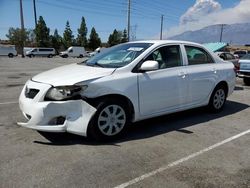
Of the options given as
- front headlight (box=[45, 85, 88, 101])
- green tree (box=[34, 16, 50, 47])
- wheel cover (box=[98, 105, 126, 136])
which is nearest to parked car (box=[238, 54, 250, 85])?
wheel cover (box=[98, 105, 126, 136])

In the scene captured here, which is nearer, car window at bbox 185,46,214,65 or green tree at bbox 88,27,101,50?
car window at bbox 185,46,214,65

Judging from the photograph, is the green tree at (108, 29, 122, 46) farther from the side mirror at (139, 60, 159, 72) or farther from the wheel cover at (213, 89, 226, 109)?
the side mirror at (139, 60, 159, 72)

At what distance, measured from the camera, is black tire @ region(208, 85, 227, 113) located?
20.4ft

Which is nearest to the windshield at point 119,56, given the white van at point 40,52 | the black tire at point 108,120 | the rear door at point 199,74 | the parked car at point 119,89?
the parked car at point 119,89

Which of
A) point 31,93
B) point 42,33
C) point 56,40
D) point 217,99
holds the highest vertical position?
point 42,33

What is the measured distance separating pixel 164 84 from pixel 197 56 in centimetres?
138

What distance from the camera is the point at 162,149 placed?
4141 millimetres

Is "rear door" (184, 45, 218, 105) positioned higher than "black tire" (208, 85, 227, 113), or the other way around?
"rear door" (184, 45, 218, 105)

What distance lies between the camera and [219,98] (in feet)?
20.9

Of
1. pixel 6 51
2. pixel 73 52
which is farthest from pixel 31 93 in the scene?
pixel 73 52

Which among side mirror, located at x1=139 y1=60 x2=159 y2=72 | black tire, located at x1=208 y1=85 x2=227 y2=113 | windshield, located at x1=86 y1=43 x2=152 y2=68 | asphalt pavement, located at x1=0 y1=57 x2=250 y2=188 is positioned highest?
windshield, located at x1=86 y1=43 x2=152 y2=68

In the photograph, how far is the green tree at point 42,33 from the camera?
63656 millimetres

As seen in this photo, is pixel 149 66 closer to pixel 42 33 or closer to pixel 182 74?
pixel 182 74

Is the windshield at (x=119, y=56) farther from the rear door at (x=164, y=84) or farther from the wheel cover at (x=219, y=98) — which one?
the wheel cover at (x=219, y=98)
